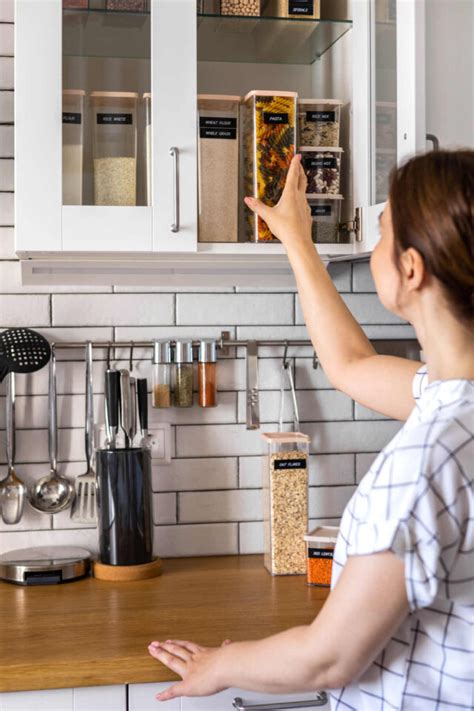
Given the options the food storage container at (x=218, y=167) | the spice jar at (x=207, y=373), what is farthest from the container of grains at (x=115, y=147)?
the spice jar at (x=207, y=373)

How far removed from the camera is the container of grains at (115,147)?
6.39 ft

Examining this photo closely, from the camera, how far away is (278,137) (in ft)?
6.66

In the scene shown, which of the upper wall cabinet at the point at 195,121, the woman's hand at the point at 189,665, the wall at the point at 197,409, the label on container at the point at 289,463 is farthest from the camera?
the wall at the point at 197,409

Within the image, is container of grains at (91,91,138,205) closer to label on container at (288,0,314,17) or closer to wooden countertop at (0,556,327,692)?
label on container at (288,0,314,17)

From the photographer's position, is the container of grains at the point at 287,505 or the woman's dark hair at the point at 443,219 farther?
the container of grains at the point at 287,505

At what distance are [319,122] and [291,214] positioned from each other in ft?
1.42

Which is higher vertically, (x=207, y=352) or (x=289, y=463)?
(x=207, y=352)

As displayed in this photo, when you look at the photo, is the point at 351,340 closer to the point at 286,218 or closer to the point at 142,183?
the point at 286,218

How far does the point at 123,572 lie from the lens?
212cm

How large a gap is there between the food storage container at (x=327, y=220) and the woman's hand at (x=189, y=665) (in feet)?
2.94

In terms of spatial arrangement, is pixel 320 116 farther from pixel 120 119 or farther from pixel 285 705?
pixel 285 705

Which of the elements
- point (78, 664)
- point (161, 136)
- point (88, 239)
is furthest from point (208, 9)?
point (78, 664)

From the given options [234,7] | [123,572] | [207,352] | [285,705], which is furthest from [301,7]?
[285,705]

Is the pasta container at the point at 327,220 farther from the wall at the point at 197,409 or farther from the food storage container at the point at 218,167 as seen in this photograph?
the wall at the point at 197,409
